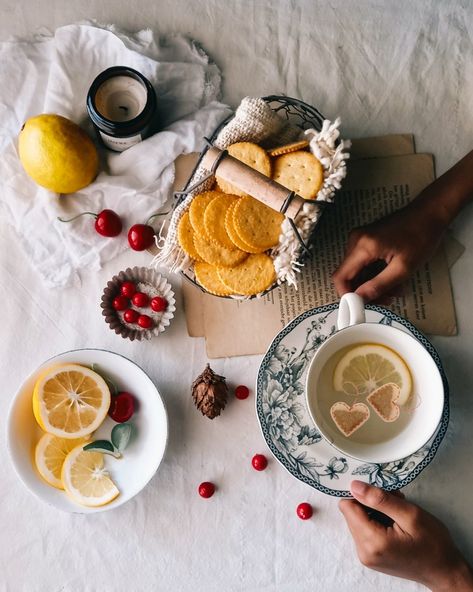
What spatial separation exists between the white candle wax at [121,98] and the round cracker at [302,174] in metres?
0.24

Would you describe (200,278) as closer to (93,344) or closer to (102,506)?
(93,344)

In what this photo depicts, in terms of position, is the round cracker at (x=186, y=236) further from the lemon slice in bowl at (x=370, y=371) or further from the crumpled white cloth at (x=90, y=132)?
the lemon slice in bowl at (x=370, y=371)

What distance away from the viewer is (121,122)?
0.94 m

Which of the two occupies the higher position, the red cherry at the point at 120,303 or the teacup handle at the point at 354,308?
the teacup handle at the point at 354,308

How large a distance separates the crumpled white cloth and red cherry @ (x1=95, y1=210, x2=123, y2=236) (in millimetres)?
15

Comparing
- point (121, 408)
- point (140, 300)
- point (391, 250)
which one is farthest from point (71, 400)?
point (391, 250)

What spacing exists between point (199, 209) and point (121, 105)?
0.72ft

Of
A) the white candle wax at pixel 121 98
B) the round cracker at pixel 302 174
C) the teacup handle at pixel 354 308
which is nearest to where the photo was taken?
the teacup handle at pixel 354 308

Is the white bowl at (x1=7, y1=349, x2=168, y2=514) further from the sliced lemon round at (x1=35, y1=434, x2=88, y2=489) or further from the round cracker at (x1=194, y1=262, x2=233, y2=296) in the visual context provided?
Result: the round cracker at (x1=194, y1=262, x2=233, y2=296)

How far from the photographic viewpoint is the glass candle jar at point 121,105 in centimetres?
93

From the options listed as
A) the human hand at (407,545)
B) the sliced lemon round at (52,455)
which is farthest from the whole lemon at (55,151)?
the human hand at (407,545)

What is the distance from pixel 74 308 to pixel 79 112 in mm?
305

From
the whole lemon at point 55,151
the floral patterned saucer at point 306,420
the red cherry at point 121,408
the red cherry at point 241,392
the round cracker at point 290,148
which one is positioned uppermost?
the round cracker at point 290,148

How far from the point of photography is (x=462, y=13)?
39.5 inches
